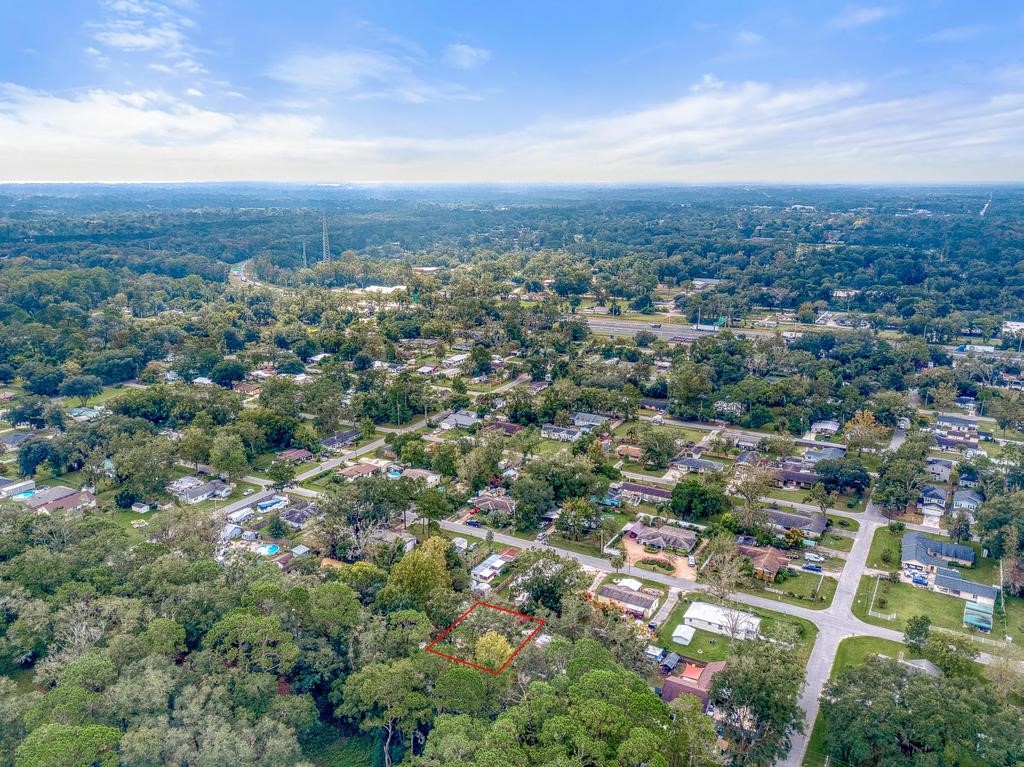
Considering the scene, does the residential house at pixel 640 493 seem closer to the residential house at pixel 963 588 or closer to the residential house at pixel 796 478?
the residential house at pixel 796 478

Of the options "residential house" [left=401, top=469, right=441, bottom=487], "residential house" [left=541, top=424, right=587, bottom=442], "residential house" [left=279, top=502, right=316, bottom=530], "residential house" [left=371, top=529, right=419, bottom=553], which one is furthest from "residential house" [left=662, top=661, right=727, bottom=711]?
"residential house" [left=541, top=424, right=587, bottom=442]

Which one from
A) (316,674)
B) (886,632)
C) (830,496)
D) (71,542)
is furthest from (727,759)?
(71,542)

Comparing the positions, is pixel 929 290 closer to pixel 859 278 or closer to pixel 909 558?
pixel 859 278

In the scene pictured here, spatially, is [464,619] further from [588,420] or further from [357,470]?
[588,420]

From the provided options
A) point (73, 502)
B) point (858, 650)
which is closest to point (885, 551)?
point (858, 650)

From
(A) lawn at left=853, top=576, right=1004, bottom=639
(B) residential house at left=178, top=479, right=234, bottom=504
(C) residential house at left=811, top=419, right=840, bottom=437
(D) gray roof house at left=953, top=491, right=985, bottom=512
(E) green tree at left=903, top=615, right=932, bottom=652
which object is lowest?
(B) residential house at left=178, top=479, right=234, bottom=504

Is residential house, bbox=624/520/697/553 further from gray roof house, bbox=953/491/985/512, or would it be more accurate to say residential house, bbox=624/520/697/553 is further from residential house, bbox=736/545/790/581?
gray roof house, bbox=953/491/985/512
